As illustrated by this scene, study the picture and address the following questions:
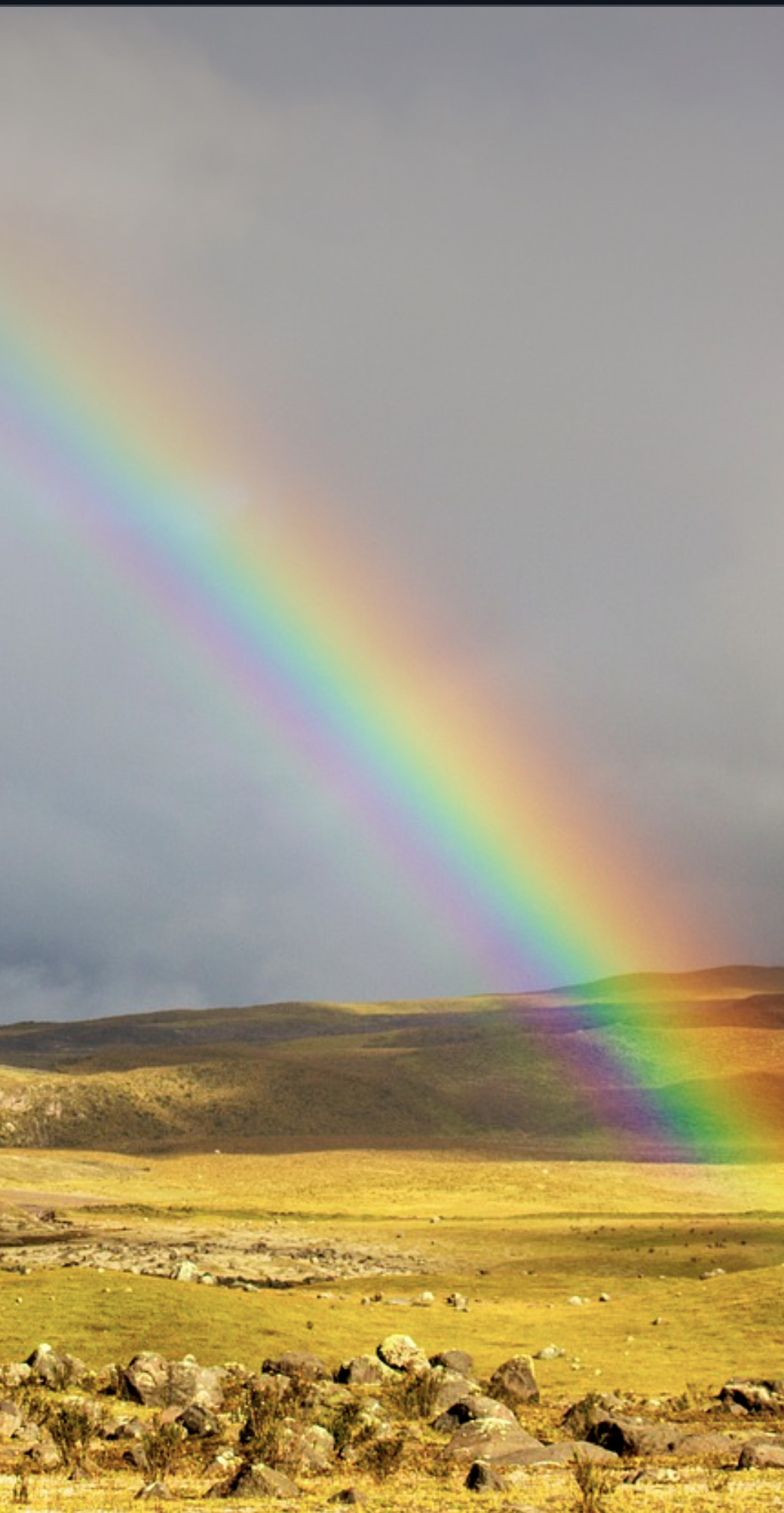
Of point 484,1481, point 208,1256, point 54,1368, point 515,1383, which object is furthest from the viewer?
point 208,1256

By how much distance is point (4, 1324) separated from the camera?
106ft

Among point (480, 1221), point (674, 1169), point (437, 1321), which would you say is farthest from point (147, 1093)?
point (437, 1321)

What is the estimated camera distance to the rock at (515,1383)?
1097 inches

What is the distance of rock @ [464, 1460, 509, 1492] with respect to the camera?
19.7m

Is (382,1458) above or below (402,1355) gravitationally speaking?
above

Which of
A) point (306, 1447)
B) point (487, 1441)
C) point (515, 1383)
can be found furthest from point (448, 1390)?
point (306, 1447)

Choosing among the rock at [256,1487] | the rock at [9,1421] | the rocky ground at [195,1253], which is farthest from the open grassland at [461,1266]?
the rock at [256,1487]

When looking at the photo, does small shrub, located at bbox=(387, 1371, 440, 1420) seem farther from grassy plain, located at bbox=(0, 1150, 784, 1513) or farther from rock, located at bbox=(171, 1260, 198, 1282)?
rock, located at bbox=(171, 1260, 198, 1282)

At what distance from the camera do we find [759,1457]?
2148cm

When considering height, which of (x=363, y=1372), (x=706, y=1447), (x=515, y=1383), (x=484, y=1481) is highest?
(x=484, y=1481)

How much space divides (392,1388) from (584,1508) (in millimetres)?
11231

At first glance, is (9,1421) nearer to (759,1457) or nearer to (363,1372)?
(363,1372)

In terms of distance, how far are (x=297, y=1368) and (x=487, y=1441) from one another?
6.74 metres

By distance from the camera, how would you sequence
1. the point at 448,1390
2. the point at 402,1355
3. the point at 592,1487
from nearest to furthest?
the point at 592,1487, the point at 448,1390, the point at 402,1355
